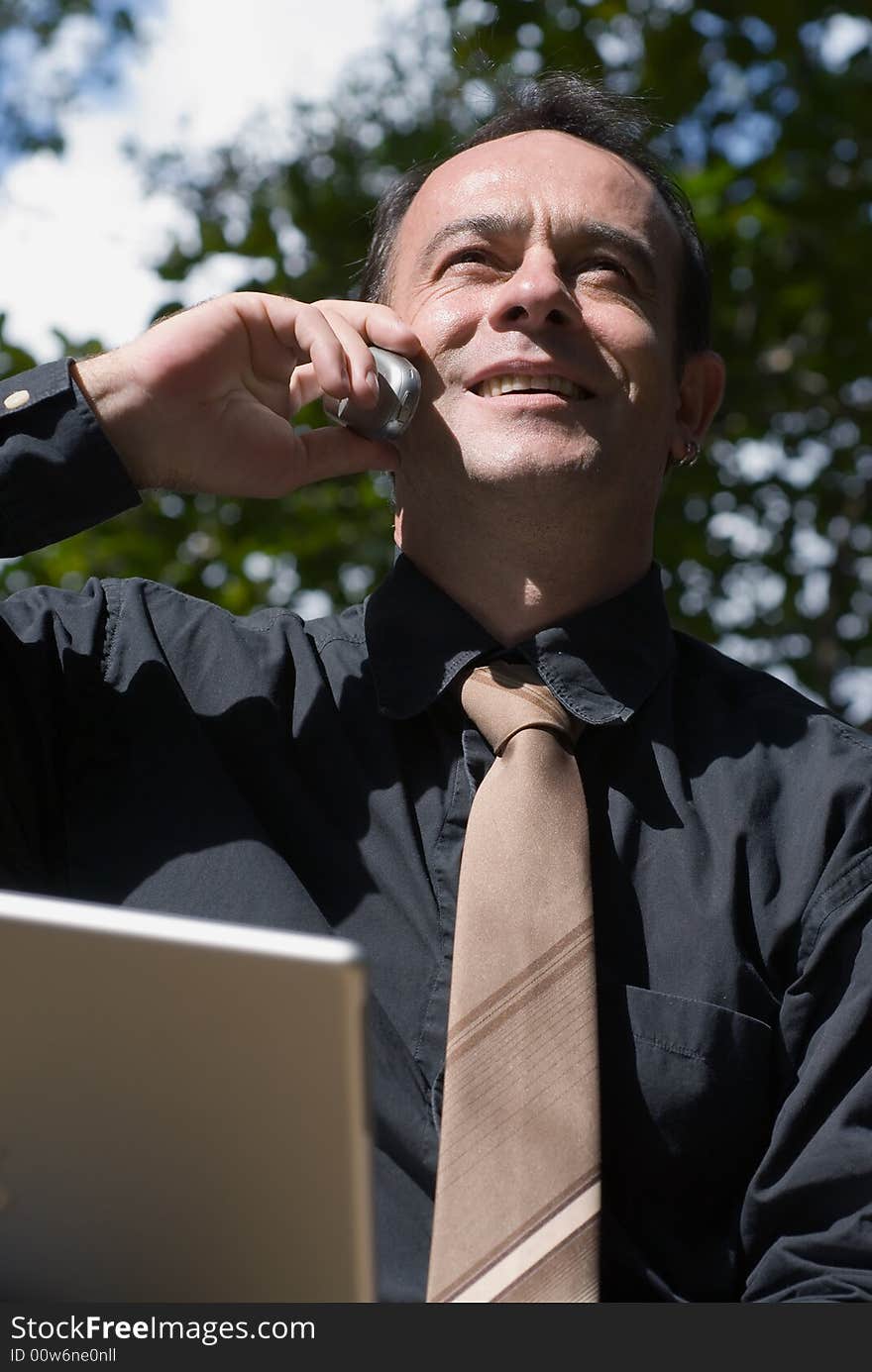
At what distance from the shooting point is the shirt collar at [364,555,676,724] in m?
2.51

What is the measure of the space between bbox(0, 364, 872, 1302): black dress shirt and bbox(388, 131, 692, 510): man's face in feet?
0.92

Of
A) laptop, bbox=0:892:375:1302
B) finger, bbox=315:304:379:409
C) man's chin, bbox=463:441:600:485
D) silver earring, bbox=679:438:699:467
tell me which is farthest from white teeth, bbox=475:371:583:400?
laptop, bbox=0:892:375:1302

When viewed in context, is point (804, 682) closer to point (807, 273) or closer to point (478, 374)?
point (807, 273)

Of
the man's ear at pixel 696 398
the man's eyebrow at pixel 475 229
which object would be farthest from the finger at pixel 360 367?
the man's ear at pixel 696 398

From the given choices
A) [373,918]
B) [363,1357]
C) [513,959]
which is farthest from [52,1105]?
[373,918]

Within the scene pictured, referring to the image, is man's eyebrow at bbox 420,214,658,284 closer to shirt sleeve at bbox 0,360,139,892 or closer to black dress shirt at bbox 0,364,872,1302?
black dress shirt at bbox 0,364,872,1302

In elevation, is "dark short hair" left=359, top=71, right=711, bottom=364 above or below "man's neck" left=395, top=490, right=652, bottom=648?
above

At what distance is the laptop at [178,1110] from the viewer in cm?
103

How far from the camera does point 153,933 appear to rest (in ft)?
3.38

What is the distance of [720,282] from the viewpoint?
588cm

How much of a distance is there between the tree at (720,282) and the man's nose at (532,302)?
2542 mm

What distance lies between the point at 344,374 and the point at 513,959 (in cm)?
92

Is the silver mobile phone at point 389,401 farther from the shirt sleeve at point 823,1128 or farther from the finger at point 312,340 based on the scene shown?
the shirt sleeve at point 823,1128

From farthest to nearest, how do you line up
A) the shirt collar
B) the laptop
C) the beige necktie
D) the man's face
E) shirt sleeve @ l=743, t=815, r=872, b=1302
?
the man's face, the shirt collar, shirt sleeve @ l=743, t=815, r=872, b=1302, the beige necktie, the laptop
